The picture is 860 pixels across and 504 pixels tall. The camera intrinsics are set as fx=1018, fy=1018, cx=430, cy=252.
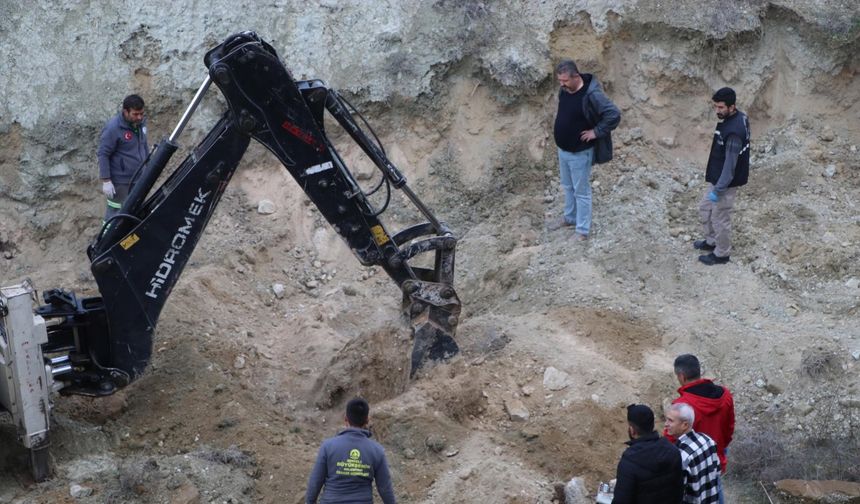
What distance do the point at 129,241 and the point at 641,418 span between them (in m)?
3.88

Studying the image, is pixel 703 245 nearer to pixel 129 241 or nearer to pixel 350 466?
pixel 350 466

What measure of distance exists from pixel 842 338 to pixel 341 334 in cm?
449

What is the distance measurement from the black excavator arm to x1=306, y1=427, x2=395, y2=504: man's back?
231 centimetres

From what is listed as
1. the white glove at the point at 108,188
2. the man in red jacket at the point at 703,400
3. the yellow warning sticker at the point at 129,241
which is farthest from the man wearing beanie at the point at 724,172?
the white glove at the point at 108,188

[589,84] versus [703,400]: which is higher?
[589,84]

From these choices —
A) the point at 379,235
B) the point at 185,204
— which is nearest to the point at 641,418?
the point at 379,235

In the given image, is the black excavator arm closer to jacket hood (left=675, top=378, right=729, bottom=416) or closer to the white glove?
the white glove

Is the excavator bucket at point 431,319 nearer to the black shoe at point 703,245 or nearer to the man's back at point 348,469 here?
the man's back at point 348,469

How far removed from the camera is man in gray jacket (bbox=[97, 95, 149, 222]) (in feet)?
31.3

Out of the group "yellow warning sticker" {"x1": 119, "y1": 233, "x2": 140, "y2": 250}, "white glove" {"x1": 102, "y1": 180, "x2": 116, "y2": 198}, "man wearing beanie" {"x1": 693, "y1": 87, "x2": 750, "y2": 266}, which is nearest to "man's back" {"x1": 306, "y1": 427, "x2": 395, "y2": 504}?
"yellow warning sticker" {"x1": 119, "y1": 233, "x2": 140, "y2": 250}

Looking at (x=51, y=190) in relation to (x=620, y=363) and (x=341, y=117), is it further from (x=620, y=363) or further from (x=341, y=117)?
(x=620, y=363)

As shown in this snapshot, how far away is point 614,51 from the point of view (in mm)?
11688

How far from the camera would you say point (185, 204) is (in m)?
7.33

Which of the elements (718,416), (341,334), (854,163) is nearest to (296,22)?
(341,334)
